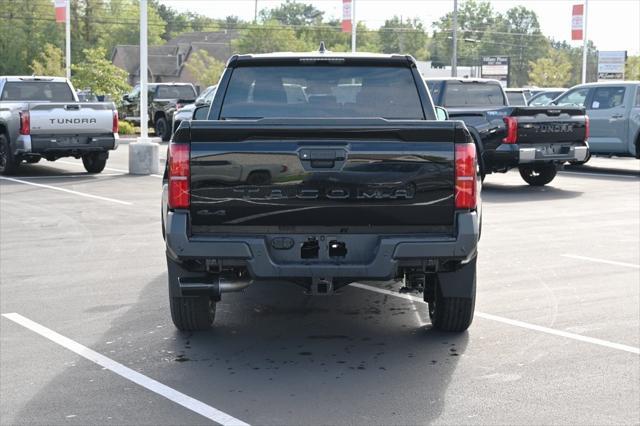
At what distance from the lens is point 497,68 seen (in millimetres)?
64312

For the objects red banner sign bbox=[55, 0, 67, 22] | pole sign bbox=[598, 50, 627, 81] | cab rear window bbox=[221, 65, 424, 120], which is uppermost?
red banner sign bbox=[55, 0, 67, 22]

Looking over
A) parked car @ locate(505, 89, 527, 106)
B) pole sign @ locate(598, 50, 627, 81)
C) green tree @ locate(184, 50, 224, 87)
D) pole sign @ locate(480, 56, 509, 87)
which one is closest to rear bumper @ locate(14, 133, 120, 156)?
parked car @ locate(505, 89, 527, 106)

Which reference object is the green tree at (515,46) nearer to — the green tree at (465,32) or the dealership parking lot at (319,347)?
the green tree at (465,32)

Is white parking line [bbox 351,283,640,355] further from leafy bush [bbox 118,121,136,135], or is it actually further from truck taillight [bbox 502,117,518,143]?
leafy bush [bbox 118,121,136,135]

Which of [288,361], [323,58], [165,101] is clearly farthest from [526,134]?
[165,101]

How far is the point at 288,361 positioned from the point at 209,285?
718 mm

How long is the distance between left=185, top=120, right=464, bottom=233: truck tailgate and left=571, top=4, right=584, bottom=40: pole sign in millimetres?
38343

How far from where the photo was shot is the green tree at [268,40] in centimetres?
8869

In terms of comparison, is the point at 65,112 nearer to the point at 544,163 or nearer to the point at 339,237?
the point at 544,163

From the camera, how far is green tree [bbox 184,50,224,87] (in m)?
77.9

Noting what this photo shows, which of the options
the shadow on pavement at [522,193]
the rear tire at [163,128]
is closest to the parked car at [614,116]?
the shadow on pavement at [522,193]

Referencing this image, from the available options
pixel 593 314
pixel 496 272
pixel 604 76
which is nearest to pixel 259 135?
pixel 593 314

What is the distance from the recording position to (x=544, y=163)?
16875 millimetres

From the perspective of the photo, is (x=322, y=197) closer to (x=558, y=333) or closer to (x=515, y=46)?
(x=558, y=333)
